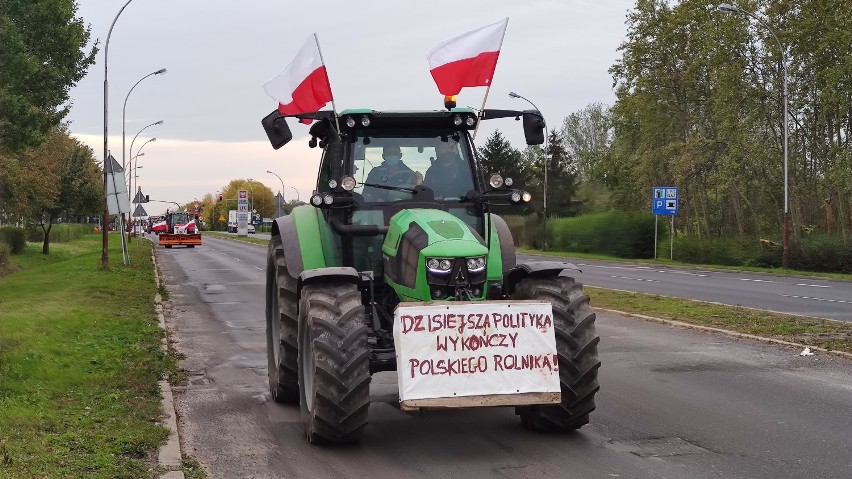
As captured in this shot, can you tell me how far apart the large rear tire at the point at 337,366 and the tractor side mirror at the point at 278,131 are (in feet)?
4.84

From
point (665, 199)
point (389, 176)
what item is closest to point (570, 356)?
point (389, 176)

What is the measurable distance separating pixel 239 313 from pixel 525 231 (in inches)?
1825

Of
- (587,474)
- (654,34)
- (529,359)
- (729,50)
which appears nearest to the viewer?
(587,474)

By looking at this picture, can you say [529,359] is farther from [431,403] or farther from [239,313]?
[239,313]

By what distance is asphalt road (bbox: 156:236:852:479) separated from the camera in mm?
6895

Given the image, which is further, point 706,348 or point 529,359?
point 706,348

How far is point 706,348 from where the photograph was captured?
13.6 m

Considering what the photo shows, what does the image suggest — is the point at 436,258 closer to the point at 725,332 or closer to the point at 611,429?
A: the point at 611,429

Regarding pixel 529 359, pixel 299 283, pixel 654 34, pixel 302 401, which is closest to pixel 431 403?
pixel 529 359

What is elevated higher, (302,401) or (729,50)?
(729,50)

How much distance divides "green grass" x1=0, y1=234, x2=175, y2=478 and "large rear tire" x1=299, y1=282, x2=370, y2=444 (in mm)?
1215

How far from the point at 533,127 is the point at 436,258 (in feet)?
6.11

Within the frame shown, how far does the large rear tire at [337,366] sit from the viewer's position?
7.05 m

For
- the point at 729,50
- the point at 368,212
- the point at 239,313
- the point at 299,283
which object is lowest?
the point at 239,313
